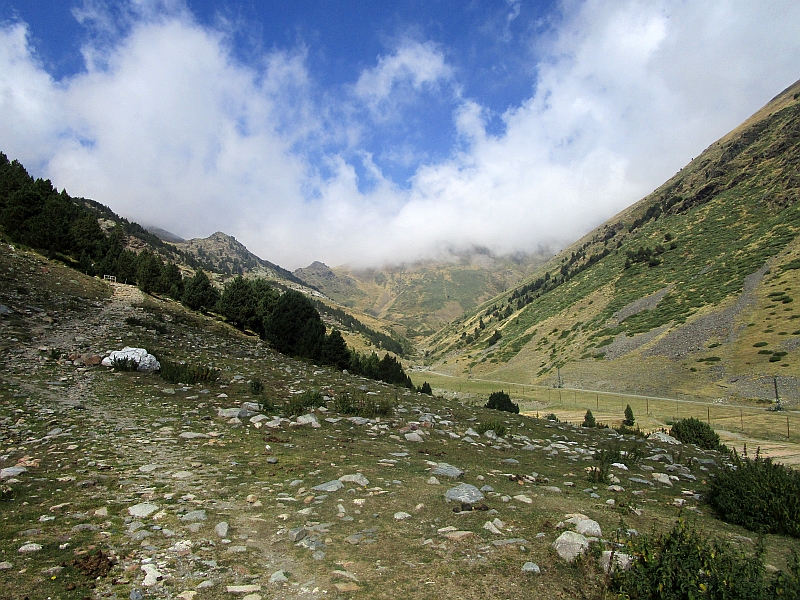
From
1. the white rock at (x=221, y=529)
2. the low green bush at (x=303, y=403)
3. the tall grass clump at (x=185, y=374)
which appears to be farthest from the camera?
the tall grass clump at (x=185, y=374)

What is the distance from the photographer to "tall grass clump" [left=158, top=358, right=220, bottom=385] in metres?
15.4

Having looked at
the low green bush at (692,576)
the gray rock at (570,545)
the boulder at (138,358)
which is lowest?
the gray rock at (570,545)

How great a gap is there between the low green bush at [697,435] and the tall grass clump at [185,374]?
67.5 feet

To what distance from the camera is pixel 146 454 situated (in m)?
8.29

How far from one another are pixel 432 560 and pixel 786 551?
5611 millimetres

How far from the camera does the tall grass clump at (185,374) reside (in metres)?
15.4

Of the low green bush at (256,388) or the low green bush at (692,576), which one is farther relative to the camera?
the low green bush at (256,388)

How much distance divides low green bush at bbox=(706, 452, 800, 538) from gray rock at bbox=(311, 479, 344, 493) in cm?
723

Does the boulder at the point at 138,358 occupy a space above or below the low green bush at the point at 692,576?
above

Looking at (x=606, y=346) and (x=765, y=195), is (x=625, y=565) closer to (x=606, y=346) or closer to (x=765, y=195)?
(x=606, y=346)

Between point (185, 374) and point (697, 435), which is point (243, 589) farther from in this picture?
point (697, 435)

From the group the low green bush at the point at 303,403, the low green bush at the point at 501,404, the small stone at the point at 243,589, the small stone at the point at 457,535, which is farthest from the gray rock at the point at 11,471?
the low green bush at the point at 501,404

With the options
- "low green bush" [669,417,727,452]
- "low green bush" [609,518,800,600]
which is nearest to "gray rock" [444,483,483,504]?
"low green bush" [609,518,800,600]

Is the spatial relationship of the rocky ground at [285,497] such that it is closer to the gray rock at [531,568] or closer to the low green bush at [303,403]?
the gray rock at [531,568]
